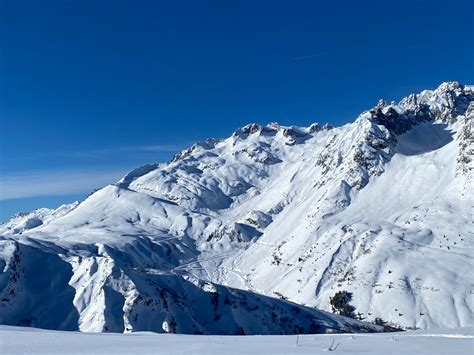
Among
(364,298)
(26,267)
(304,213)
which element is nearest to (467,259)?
(364,298)

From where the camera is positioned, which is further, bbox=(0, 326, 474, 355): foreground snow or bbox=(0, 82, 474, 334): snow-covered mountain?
bbox=(0, 82, 474, 334): snow-covered mountain

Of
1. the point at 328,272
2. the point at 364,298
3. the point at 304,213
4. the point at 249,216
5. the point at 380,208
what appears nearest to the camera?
the point at 364,298

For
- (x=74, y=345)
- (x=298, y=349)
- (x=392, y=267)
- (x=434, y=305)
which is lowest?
(x=434, y=305)

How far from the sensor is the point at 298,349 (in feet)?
47.4

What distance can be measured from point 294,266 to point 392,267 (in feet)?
94.9

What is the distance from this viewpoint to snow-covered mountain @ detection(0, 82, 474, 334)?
231ft

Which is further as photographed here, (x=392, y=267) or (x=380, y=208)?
(x=380, y=208)

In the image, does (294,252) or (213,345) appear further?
(294,252)

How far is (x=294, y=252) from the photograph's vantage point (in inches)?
5079

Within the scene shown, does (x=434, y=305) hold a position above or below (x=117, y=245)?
below

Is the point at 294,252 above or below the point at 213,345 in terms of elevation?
below

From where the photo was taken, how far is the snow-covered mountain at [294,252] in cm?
7050

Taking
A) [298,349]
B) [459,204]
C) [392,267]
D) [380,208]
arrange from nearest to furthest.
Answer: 1. [298,349]
2. [392,267]
3. [459,204]
4. [380,208]

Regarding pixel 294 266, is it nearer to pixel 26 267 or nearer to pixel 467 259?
pixel 467 259
